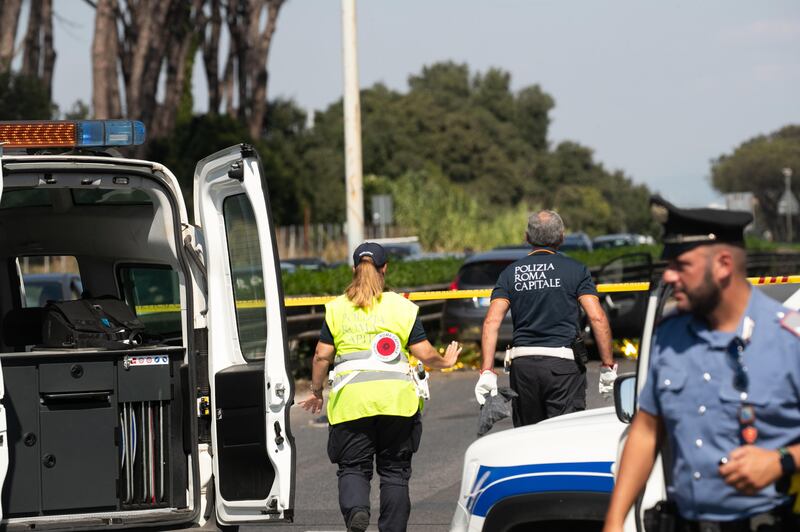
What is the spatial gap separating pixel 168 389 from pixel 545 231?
2.41 metres

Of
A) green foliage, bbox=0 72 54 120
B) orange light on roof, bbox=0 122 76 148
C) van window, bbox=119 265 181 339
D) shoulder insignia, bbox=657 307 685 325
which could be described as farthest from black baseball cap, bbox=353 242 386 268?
green foliage, bbox=0 72 54 120

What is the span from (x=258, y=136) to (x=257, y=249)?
39120 mm

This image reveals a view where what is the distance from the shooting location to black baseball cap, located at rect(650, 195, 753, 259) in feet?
12.5

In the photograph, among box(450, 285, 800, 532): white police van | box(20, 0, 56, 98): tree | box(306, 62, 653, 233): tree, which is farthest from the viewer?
box(306, 62, 653, 233): tree

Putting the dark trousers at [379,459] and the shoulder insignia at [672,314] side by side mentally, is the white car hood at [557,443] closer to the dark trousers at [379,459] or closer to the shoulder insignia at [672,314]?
the shoulder insignia at [672,314]

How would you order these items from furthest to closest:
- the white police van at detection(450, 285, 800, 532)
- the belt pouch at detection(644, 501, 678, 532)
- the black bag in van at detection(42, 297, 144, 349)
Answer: the black bag in van at detection(42, 297, 144, 349), the white police van at detection(450, 285, 800, 532), the belt pouch at detection(644, 501, 678, 532)

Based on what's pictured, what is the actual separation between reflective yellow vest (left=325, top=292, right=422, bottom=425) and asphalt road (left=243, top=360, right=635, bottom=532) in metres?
1.61

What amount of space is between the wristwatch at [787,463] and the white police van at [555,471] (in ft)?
2.50

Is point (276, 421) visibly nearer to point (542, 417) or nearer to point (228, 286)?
point (228, 286)

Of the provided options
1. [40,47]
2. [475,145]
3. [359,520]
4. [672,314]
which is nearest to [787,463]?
[672,314]

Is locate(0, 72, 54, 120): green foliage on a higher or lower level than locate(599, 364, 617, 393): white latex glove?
higher

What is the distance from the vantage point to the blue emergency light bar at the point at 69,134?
22.5ft

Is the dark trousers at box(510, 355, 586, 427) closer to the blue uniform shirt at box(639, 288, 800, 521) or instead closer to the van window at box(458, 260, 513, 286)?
the blue uniform shirt at box(639, 288, 800, 521)

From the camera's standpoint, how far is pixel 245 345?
23.1 feet
